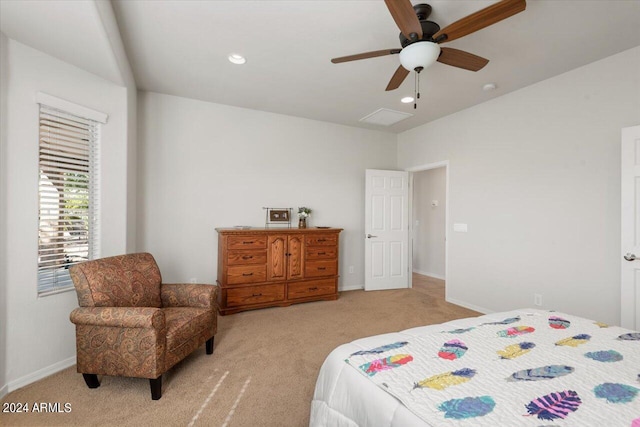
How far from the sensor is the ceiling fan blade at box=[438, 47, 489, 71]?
2102 millimetres

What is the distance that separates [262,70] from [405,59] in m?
1.56

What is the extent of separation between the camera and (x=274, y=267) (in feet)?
12.6

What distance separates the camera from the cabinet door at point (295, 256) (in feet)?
13.0

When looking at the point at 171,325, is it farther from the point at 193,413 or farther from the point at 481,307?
the point at 481,307

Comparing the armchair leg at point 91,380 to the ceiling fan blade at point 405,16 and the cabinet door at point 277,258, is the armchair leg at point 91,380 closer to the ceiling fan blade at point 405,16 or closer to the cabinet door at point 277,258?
the cabinet door at point 277,258

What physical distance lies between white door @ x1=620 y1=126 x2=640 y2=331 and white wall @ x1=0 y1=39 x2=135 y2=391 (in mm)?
4607

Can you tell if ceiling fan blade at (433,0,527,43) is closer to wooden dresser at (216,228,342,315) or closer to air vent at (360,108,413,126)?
air vent at (360,108,413,126)

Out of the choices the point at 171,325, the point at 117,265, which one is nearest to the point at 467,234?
the point at 171,325

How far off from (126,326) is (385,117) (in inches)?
156

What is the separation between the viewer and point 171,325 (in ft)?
7.00

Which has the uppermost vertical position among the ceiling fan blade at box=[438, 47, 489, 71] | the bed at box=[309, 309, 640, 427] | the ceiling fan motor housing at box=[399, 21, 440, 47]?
the ceiling fan motor housing at box=[399, 21, 440, 47]

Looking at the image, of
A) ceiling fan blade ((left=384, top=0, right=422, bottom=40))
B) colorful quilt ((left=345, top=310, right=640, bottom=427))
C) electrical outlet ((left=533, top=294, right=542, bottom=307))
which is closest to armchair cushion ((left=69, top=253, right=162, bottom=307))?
colorful quilt ((left=345, top=310, right=640, bottom=427))

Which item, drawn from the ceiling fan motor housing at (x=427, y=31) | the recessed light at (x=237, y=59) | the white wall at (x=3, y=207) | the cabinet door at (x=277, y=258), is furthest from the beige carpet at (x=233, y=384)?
the recessed light at (x=237, y=59)

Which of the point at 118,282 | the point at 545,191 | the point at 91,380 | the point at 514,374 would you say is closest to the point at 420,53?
the point at 514,374
